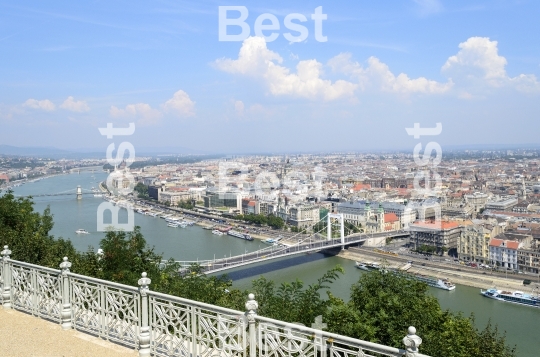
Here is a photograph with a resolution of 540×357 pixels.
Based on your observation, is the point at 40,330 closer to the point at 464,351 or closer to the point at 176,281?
the point at 176,281

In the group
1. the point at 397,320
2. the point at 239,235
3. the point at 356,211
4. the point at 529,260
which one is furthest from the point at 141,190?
the point at 397,320

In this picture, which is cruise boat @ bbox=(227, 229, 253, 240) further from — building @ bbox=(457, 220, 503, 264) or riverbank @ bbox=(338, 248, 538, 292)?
building @ bbox=(457, 220, 503, 264)

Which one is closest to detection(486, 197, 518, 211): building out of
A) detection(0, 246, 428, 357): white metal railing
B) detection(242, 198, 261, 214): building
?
detection(242, 198, 261, 214): building

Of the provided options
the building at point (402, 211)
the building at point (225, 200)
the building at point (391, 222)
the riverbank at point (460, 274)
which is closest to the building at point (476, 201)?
the building at point (402, 211)

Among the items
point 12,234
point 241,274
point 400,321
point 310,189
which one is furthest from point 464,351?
point 310,189

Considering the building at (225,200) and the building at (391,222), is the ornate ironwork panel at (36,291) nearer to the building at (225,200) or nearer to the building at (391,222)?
the building at (391,222)

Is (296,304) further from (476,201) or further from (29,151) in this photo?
(29,151)

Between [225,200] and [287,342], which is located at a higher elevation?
[287,342]
